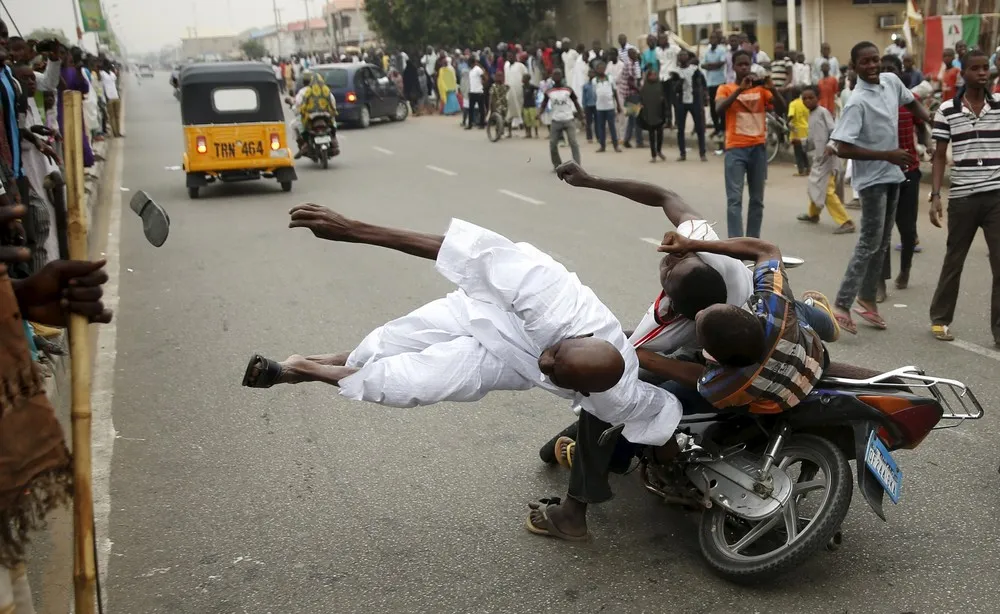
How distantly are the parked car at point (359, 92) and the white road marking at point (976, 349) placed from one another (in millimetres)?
20874

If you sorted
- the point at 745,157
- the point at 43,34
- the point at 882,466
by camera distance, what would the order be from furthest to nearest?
the point at 43,34
the point at 745,157
the point at 882,466

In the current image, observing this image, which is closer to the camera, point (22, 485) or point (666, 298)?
point (22, 485)

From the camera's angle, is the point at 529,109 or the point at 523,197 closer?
the point at 523,197

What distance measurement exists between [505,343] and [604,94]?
14772 millimetres

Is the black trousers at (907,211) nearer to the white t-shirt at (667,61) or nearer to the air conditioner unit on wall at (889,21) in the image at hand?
the white t-shirt at (667,61)

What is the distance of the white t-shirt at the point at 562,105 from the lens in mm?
15672

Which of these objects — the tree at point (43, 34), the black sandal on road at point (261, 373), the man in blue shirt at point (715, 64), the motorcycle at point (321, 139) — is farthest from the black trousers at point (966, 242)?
the tree at point (43, 34)

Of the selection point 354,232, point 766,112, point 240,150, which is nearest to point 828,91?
point 766,112

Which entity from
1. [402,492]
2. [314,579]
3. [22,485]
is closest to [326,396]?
[402,492]

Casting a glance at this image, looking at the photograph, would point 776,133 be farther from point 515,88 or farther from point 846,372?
point 846,372

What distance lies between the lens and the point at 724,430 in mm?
3883

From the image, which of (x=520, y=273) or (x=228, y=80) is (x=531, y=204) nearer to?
(x=228, y=80)

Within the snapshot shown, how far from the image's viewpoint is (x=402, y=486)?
4.53 meters

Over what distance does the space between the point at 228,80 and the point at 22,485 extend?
1249 centimetres
